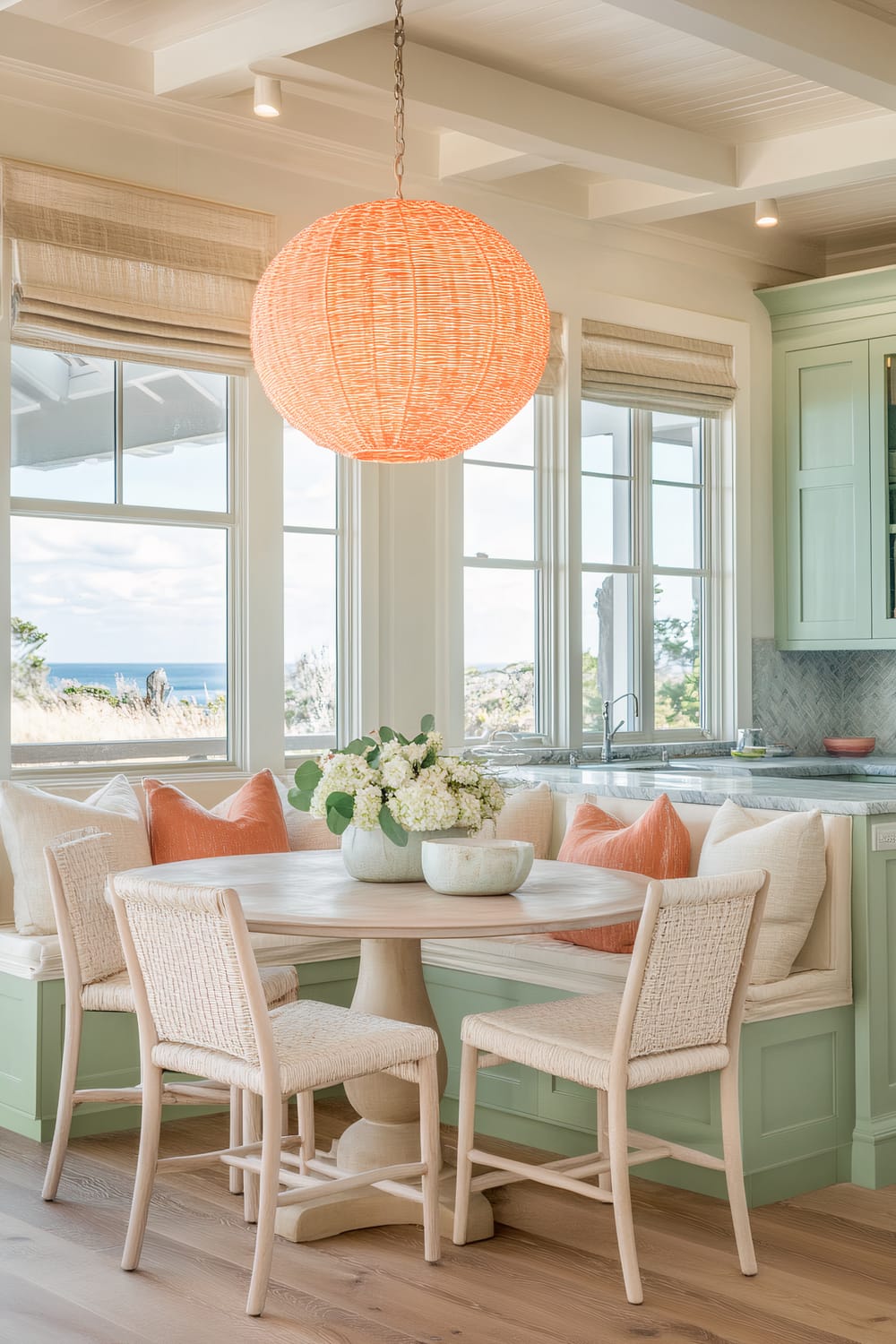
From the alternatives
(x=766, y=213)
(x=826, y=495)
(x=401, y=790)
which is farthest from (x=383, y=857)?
(x=826, y=495)

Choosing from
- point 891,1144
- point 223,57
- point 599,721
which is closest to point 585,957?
point 891,1144

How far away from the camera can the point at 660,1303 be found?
2.80 metres

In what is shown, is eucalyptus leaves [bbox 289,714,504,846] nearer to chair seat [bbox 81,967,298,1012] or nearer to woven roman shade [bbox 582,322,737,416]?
chair seat [bbox 81,967,298,1012]

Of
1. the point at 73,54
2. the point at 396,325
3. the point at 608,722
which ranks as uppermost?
the point at 73,54

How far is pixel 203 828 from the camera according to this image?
13.7 ft

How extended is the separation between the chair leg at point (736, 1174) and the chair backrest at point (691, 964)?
99 mm

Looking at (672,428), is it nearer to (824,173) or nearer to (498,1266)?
(824,173)

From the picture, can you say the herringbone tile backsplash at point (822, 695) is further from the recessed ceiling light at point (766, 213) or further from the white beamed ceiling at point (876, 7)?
the white beamed ceiling at point (876, 7)

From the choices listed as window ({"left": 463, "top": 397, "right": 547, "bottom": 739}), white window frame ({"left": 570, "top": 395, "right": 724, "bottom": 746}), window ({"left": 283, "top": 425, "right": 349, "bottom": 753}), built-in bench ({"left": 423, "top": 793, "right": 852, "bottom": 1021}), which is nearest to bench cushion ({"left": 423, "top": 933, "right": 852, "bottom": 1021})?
built-in bench ({"left": 423, "top": 793, "right": 852, "bottom": 1021})

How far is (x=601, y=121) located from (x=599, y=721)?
228 cm

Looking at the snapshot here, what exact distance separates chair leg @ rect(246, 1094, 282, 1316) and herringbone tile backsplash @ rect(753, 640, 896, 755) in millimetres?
4065

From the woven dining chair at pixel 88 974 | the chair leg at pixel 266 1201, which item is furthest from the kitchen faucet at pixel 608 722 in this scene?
the chair leg at pixel 266 1201

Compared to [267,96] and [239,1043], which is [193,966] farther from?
[267,96]

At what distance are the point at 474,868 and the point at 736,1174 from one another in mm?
806
